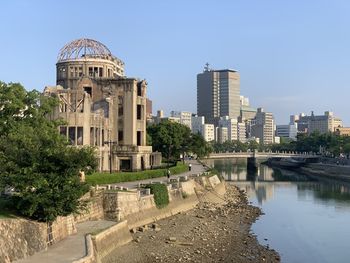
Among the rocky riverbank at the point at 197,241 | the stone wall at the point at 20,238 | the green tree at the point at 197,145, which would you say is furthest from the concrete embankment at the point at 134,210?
the green tree at the point at 197,145

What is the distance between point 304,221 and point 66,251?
41934mm

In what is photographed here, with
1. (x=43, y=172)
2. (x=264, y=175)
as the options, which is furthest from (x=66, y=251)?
(x=264, y=175)

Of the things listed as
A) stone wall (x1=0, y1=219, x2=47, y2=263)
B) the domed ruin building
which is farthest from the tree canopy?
stone wall (x1=0, y1=219, x2=47, y2=263)

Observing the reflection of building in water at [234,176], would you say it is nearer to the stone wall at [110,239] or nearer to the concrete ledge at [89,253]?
the stone wall at [110,239]

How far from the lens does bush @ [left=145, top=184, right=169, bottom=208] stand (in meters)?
53.2

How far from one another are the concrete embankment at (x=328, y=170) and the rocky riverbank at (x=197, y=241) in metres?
76.3

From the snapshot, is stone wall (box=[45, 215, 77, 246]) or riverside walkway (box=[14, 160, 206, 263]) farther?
stone wall (box=[45, 215, 77, 246])

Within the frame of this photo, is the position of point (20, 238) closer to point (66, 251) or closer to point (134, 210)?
point (66, 251)

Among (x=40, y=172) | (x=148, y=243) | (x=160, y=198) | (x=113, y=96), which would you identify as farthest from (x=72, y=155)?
(x=113, y=96)

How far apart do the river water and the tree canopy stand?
47.5ft

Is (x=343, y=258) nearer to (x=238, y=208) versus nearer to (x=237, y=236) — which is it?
(x=237, y=236)

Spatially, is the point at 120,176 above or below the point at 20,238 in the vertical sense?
above

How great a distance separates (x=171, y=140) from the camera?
101 meters

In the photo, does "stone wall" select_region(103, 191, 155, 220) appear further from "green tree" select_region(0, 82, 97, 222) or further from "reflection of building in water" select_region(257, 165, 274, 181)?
"reflection of building in water" select_region(257, 165, 274, 181)
